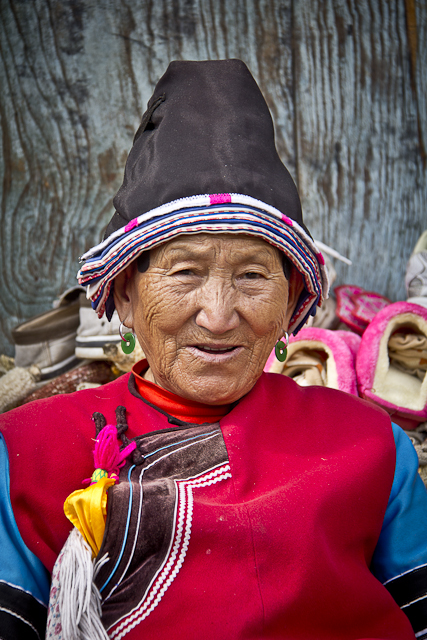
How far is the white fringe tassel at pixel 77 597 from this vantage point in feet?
4.00

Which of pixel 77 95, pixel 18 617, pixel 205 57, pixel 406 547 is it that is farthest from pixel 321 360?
pixel 77 95

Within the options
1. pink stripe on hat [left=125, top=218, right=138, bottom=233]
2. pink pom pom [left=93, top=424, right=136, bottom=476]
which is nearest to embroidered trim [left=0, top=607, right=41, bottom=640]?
pink pom pom [left=93, top=424, right=136, bottom=476]

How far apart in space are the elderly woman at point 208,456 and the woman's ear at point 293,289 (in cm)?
4

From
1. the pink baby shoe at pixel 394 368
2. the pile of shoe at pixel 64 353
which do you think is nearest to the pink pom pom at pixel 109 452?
the pile of shoe at pixel 64 353

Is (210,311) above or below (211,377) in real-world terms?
above

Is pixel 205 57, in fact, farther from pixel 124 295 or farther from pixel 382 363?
pixel 382 363

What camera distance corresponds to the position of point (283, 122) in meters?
3.08

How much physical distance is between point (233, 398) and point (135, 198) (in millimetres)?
711

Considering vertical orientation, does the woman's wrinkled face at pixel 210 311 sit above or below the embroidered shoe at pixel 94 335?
above

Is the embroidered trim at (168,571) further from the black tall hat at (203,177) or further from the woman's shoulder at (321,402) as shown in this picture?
the black tall hat at (203,177)

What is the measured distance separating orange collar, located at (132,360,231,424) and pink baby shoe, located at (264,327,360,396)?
0.85 m

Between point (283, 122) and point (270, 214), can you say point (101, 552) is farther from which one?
point (283, 122)

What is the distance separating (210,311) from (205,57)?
2086 millimetres

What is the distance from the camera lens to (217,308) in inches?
57.6
